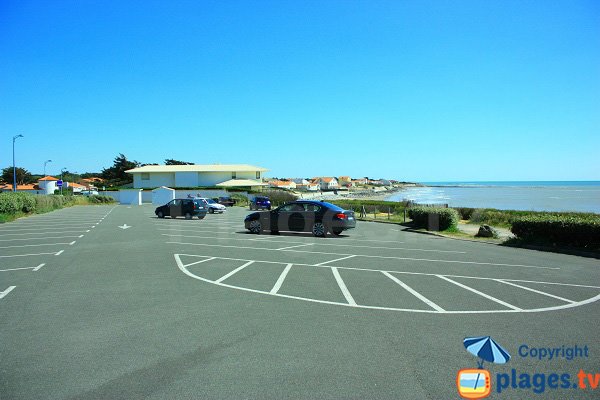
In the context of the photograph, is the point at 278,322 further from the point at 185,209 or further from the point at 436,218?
Result: the point at 185,209

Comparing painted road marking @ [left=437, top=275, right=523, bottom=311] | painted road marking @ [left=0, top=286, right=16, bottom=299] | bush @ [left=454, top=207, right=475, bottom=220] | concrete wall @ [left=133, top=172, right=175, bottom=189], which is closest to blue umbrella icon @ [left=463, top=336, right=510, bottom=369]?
painted road marking @ [left=437, top=275, right=523, bottom=311]

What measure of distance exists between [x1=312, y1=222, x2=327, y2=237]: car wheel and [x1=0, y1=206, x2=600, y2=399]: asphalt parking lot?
5960 millimetres

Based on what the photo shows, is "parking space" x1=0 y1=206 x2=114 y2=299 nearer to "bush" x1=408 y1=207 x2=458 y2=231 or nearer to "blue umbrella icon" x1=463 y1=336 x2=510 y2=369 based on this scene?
"blue umbrella icon" x1=463 y1=336 x2=510 y2=369

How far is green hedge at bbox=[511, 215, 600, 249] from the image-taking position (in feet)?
46.1

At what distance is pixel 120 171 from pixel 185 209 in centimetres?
6893

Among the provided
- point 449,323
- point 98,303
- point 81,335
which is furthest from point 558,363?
point 98,303

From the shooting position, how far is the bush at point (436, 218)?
69.3 ft

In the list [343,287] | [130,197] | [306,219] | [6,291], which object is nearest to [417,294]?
[343,287]

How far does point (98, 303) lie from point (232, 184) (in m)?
63.2

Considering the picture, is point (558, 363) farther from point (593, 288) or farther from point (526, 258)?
point (526, 258)

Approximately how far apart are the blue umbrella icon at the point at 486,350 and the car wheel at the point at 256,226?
1498 centimetres

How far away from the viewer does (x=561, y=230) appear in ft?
49.2

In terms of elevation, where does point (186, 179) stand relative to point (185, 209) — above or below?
above

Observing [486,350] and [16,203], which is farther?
[16,203]
